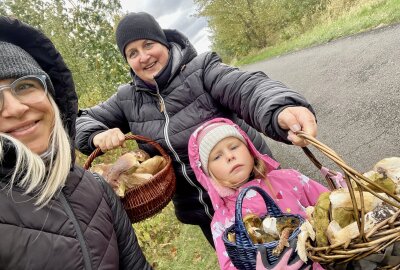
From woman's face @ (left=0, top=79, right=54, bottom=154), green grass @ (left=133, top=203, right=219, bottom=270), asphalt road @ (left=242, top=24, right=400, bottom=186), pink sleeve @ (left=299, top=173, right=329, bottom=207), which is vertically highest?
woman's face @ (left=0, top=79, right=54, bottom=154)

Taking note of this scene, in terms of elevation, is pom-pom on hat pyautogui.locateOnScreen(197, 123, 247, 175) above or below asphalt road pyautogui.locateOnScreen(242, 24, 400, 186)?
above

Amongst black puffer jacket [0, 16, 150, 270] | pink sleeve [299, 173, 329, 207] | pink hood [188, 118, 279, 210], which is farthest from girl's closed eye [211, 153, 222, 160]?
black puffer jacket [0, 16, 150, 270]

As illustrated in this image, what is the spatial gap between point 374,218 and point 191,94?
136cm

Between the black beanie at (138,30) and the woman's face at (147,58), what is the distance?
32 mm

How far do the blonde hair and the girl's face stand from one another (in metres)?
0.88

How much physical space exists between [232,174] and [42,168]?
1.06 metres

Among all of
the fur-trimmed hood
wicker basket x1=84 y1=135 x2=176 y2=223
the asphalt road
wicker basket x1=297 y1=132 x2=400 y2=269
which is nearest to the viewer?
wicker basket x1=297 y1=132 x2=400 y2=269

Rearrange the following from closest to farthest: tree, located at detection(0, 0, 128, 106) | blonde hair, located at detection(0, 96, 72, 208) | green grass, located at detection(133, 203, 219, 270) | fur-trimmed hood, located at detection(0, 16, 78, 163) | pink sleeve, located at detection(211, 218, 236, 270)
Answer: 1. blonde hair, located at detection(0, 96, 72, 208)
2. fur-trimmed hood, located at detection(0, 16, 78, 163)
3. pink sleeve, located at detection(211, 218, 236, 270)
4. green grass, located at detection(133, 203, 219, 270)
5. tree, located at detection(0, 0, 128, 106)

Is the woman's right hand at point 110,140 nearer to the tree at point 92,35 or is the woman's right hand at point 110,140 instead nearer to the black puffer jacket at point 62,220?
the black puffer jacket at point 62,220

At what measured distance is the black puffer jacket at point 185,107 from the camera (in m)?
1.92

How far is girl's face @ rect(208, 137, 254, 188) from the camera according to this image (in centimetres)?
206

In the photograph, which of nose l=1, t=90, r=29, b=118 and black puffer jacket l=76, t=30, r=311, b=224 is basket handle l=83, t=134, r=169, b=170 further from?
nose l=1, t=90, r=29, b=118

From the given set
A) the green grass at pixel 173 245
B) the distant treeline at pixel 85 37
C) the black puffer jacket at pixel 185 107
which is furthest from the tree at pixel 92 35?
the black puffer jacket at pixel 185 107

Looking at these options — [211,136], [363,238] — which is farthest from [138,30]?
[363,238]
